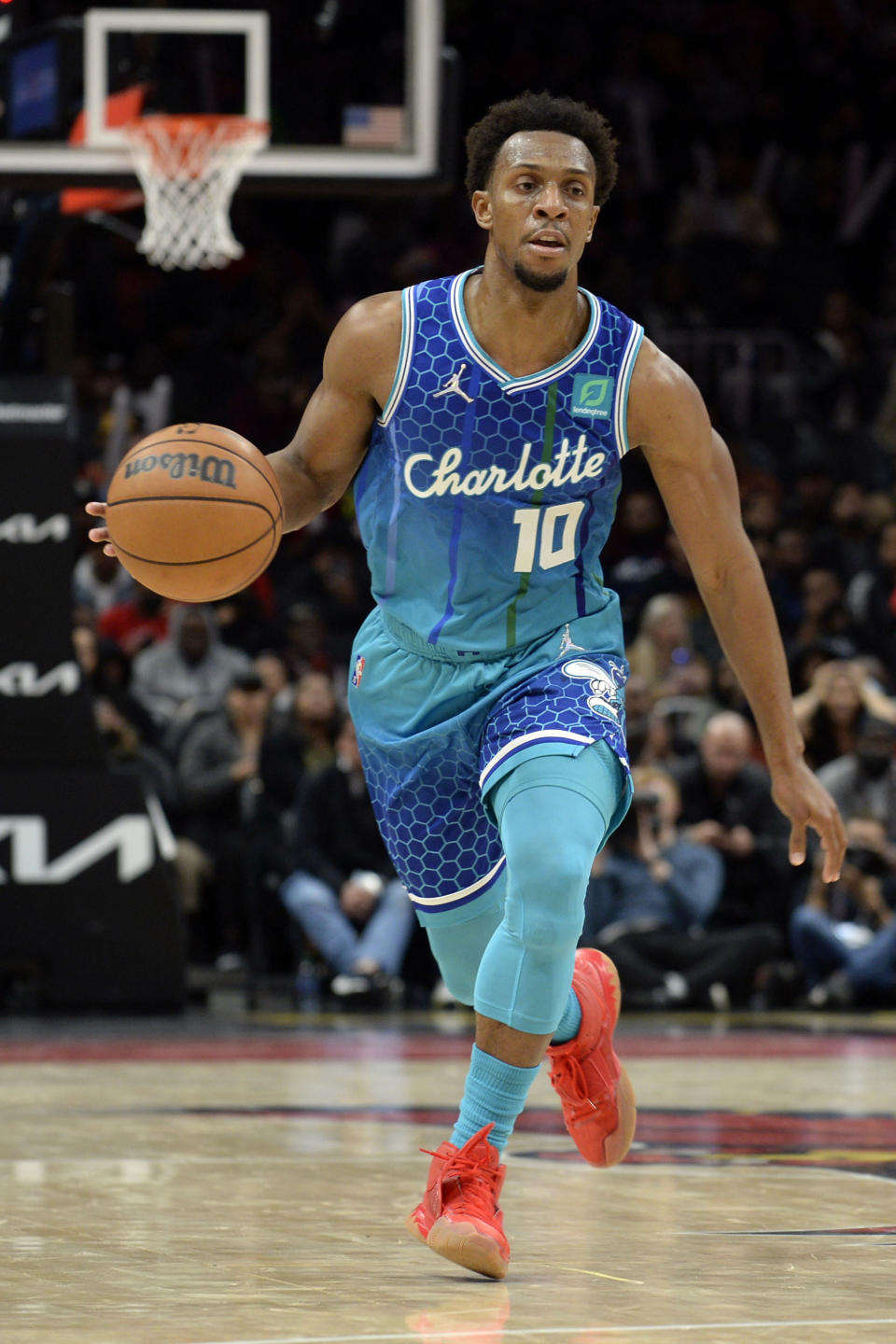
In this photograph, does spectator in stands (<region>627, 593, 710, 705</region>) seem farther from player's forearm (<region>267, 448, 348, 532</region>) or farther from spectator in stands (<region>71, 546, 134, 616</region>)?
player's forearm (<region>267, 448, 348, 532</region>)

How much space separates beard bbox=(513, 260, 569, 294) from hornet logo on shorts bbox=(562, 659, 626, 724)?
762 mm

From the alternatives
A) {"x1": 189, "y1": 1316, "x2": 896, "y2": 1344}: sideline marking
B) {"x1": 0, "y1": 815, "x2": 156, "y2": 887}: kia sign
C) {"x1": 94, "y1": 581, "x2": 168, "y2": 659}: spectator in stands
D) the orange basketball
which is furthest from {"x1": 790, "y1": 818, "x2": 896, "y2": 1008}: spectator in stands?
{"x1": 189, "y1": 1316, "x2": 896, "y2": 1344}: sideline marking

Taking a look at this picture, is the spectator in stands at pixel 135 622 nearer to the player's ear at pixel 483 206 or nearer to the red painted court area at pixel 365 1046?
the red painted court area at pixel 365 1046

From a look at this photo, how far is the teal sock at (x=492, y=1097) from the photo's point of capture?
4062mm

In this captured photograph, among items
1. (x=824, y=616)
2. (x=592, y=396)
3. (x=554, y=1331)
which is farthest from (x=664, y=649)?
(x=554, y=1331)

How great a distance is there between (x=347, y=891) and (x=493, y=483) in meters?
7.21

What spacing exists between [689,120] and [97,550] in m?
8.06

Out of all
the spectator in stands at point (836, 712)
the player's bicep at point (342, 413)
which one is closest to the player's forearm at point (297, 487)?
the player's bicep at point (342, 413)

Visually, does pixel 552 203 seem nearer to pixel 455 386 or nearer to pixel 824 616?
pixel 455 386

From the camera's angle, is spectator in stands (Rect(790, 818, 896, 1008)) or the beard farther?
spectator in stands (Rect(790, 818, 896, 1008))

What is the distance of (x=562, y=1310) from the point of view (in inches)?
136

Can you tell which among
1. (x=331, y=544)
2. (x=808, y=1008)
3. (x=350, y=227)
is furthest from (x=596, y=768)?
(x=350, y=227)

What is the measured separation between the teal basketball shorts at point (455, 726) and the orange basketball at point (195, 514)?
0.37 metres

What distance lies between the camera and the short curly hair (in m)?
4.44
